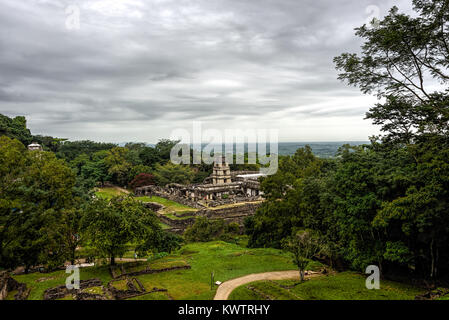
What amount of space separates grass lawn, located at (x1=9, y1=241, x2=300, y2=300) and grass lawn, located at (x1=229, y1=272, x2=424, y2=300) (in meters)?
2.02

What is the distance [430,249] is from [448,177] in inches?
163

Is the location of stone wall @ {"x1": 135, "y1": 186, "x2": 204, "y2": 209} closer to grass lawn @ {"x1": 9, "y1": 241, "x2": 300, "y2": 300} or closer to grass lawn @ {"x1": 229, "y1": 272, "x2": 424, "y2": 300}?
grass lawn @ {"x1": 9, "y1": 241, "x2": 300, "y2": 300}

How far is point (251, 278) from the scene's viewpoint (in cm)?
1505

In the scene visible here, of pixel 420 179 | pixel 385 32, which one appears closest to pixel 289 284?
pixel 420 179

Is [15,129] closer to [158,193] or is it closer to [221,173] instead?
[158,193]

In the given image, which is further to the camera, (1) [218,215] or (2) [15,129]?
(2) [15,129]

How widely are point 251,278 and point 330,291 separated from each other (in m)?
4.45

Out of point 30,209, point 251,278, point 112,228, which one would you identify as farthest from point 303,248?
point 30,209

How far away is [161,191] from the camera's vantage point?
47344mm

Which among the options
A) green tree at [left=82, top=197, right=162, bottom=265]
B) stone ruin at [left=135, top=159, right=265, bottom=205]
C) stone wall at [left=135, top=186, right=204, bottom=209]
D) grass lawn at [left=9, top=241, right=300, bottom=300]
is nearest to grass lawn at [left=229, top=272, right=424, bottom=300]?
grass lawn at [left=9, top=241, right=300, bottom=300]

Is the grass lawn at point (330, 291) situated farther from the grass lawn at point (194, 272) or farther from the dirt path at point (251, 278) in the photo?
the grass lawn at point (194, 272)

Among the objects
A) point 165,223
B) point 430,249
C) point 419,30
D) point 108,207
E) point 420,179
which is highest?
point 419,30

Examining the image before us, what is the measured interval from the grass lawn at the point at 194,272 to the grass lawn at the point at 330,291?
202cm
